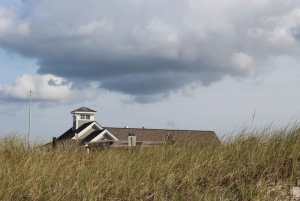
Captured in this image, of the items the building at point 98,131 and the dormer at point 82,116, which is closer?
the building at point 98,131

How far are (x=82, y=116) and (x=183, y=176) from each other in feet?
121

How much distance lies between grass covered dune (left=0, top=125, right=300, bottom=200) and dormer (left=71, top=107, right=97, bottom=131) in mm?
34220

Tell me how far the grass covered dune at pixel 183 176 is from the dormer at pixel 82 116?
34220mm

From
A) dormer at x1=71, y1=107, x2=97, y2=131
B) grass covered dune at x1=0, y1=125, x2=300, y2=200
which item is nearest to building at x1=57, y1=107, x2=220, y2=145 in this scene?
dormer at x1=71, y1=107, x2=97, y2=131

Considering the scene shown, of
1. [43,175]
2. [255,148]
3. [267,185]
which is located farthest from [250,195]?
[43,175]

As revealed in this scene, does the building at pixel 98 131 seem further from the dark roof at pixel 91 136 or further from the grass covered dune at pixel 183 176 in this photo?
the grass covered dune at pixel 183 176

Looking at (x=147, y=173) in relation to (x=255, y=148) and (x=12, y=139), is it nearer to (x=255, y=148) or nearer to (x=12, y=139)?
(x=255, y=148)

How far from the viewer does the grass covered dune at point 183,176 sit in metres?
6.76

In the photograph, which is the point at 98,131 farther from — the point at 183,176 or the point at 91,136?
the point at 183,176

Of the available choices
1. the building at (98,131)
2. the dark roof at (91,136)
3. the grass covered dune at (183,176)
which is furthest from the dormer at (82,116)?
the grass covered dune at (183,176)

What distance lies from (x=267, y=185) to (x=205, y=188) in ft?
3.44

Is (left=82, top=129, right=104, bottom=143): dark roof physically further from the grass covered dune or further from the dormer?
the grass covered dune

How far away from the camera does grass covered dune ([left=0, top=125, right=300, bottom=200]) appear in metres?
6.76

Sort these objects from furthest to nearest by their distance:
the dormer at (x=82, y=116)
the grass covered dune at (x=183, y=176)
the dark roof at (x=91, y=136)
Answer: the dormer at (x=82, y=116) → the dark roof at (x=91, y=136) → the grass covered dune at (x=183, y=176)
